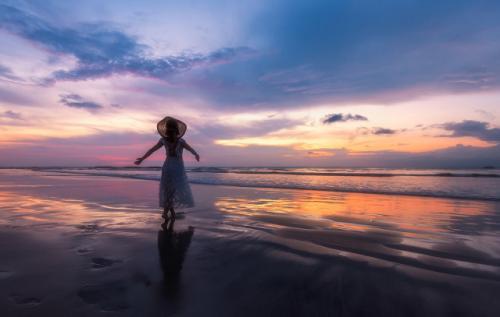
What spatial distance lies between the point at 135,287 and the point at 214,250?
1575 mm

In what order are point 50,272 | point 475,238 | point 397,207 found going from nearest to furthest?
point 50,272, point 475,238, point 397,207

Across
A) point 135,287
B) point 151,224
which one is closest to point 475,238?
point 135,287

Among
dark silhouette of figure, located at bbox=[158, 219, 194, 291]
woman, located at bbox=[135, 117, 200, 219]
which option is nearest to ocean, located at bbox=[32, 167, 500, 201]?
woman, located at bbox=[135, 117, 200, 219]

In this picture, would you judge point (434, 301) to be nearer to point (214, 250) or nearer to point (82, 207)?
point (214, 250)

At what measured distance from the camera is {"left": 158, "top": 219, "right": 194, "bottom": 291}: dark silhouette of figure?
3408 millimetres

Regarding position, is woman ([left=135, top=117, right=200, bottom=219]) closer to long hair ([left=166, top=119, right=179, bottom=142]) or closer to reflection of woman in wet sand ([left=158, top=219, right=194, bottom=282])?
long hair ([left=166, top=119, right=179, bottom=142])

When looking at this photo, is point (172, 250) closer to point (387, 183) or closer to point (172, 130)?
point (172, 130)

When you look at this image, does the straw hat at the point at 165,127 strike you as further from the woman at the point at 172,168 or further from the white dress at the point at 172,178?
the white dress at the point at 172,178

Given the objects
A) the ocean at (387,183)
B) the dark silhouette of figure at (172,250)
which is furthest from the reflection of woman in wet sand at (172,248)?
the ocean at (387,183)

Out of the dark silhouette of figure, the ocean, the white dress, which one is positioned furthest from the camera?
the ocean

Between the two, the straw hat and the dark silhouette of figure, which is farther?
the straw hat

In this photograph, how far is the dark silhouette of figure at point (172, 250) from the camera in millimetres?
3408

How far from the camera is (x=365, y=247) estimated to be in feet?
15.8

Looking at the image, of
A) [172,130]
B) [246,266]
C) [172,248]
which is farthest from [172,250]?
[172,130]
